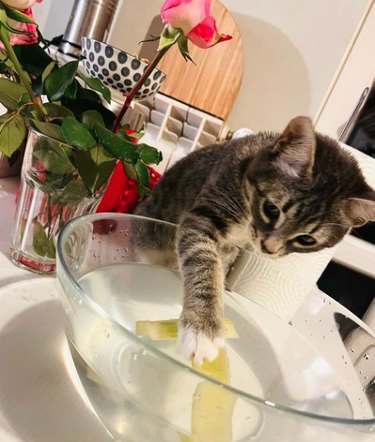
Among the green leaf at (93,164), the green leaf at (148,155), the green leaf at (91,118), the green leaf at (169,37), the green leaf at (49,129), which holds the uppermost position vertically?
the green leaf at (169,37)

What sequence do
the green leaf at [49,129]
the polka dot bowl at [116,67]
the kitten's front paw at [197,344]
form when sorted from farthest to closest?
the polka dot bowl at [116,67] < the green leaf at [49,129] < the kitten's front paw at [197,344]

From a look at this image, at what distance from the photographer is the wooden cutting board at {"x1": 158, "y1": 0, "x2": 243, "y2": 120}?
1.20 m

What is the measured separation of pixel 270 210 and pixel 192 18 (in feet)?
1.21

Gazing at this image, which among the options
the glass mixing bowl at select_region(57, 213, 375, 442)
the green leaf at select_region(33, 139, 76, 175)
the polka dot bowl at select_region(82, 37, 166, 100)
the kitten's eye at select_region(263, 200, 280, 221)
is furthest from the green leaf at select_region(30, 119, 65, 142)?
the kitten's eye at select_region(263, 200, 280, 221)

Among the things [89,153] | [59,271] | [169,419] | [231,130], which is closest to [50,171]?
[89,153]

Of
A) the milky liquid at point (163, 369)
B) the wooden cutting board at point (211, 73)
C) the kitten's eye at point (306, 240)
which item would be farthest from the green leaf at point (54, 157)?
the wooden cutting board at point (211, 73)

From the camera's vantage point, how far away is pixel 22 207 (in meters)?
0.68

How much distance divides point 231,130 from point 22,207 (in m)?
0.76

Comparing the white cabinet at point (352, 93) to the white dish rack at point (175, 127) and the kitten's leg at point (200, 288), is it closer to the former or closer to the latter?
the white dish rack at point (175, 127)

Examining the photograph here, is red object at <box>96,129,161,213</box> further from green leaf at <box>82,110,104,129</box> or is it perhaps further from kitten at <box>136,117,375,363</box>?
green leaf at <box>82,110,104,129</box>

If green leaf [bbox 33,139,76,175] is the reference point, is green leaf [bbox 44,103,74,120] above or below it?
above

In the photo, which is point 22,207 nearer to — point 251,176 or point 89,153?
point 89,153

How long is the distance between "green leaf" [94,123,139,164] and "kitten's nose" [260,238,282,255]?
31cm

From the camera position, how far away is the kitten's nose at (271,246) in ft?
2.56
